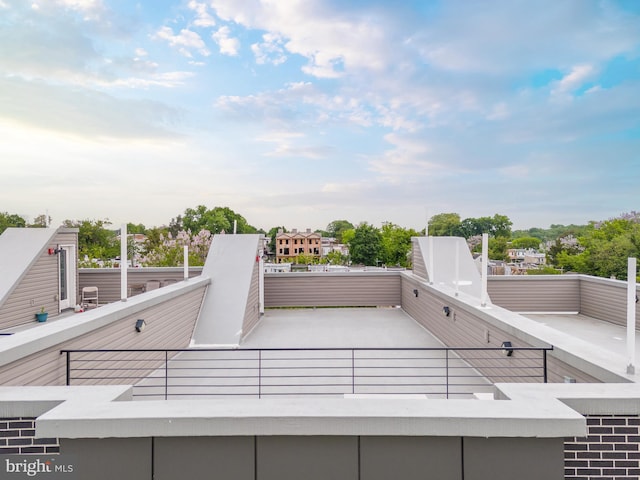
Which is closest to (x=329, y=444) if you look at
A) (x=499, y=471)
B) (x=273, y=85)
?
(x=499, y=471)

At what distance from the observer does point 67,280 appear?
30.8 ft

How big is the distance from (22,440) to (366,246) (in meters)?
41.2

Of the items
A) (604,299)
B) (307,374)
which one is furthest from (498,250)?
(307,374)

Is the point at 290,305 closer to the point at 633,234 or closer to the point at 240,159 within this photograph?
the point at 240,159

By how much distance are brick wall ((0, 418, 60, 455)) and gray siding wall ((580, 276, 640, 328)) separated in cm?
1045

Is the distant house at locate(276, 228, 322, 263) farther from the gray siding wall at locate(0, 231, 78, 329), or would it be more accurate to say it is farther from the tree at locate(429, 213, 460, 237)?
the gray siding wall at locate(0, 231, 78, 329)

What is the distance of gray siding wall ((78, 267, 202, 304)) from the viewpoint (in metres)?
11.1

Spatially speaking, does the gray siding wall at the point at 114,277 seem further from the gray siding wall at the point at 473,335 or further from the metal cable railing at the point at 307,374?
the gray siding wall at the point at 473,335

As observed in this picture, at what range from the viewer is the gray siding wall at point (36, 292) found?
293 inches

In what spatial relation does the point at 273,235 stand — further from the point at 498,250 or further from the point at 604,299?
the point at 604,299

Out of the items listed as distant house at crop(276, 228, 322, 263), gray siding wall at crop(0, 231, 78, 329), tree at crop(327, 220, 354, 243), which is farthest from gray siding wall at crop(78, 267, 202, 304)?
tree at crop(327, 220, 354, 243)

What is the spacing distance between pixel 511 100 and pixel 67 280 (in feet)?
71.3

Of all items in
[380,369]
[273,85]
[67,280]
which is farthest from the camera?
[273,85]

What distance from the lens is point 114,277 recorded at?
11094mm
